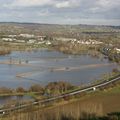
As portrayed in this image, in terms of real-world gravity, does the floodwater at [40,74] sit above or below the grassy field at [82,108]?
below

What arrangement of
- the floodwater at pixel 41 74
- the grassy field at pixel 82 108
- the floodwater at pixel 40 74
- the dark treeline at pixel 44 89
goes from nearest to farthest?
1. the grassy field at pixel 82 108
2. the dark treeline at pixel 44 89
3. the floodwater at pixel 40 74
4. the floodwater at pixel 41 74

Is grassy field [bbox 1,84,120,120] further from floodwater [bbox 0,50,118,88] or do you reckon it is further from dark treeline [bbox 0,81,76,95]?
floodwater [bbox 0,50,118,88]

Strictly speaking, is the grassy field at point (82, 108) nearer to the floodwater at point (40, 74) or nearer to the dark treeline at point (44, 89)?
the dark treeline at point (44, 89)

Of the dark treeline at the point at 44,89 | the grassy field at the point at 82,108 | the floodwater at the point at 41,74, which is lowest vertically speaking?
the floodwater at the point at 41,74

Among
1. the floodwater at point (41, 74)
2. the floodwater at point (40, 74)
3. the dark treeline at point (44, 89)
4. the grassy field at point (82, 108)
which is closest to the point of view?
the grassy field at point (82, 108)

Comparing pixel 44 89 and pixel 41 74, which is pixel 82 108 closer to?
pixel 44 89

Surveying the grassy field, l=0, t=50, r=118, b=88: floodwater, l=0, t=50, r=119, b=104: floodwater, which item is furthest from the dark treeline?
l=0, t=50, r=118, b=88: floodwater

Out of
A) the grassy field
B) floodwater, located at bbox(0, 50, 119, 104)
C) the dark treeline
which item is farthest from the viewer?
floodwater, located at bbox(0, 50, 119, 104)

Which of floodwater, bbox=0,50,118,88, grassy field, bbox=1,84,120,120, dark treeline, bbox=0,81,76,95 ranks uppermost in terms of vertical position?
grassy field, bbox=1,84,120,120

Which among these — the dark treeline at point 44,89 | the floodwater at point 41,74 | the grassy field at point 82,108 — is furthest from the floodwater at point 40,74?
the grassy field at point 82,108

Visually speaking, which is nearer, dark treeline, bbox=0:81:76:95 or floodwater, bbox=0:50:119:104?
dark treeline, bbox=0:81:76:95

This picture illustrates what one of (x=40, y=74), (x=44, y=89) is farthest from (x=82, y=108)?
(x=40, y=74)
